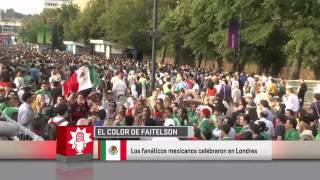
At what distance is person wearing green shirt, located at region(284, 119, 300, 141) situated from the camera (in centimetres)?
1333

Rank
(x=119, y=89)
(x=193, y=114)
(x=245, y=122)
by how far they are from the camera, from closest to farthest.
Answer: (x=245, y=122)
(x=193, y=114)
(x=119, y=89)

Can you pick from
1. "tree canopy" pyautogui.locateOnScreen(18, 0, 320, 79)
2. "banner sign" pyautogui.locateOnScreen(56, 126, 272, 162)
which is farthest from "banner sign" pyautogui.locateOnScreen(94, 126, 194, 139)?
"tree canopy" pyautogui.locateOnScreen(18, 0, 320, 79)

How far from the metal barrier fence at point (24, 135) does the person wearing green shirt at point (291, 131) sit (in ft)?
15.5

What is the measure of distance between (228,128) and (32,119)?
3.78 m

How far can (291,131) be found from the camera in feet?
43.9

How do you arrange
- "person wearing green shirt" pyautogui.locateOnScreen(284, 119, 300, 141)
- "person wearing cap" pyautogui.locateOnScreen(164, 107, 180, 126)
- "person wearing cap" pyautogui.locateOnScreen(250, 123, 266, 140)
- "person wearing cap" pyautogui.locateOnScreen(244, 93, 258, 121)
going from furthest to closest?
1. "person wearing cap" pyautogui.locateOnScreen(244, 93, 258, 121)
2. "person wearing cap" pyautogui.locateOnScreen(164, 107, 180, 126)
3. "person wearing green shirt" pyautogui.locateOnScreen(284, 119, 300, 141)
4. "person wearing cap" pyautogui.locateOnScreen(250, 123, 266, 140)

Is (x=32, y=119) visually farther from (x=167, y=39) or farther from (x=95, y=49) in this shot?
(x=95, y=49)

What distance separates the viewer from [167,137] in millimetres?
13320

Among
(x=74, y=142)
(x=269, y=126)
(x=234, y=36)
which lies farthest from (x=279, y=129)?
(x=234, y=36)

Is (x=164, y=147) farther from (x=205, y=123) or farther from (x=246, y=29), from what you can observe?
(x=246, y=29)

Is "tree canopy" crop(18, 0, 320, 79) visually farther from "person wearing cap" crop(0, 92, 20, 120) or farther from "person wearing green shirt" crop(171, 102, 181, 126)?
"person wearing cap" crop(0, 92, 20, 120)

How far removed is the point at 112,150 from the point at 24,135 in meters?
1.71

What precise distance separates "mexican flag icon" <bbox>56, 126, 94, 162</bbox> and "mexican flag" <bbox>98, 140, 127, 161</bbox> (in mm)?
638
